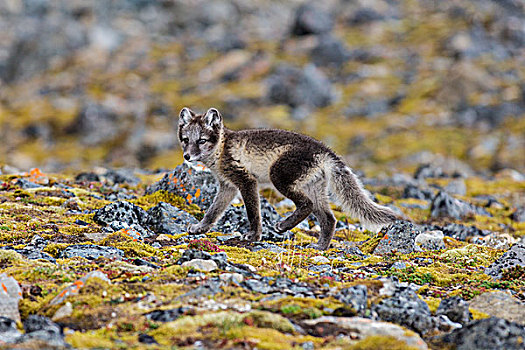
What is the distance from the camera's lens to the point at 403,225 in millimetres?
17062

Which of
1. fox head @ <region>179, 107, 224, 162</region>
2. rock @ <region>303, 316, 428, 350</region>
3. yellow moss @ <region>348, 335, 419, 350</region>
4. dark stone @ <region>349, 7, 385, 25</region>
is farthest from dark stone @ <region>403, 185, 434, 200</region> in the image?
dark stone @ <region>349, 7, 385, 25</region>

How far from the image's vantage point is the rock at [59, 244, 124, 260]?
13.6 m

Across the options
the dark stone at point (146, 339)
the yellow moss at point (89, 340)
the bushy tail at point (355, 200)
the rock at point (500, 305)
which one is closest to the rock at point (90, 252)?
the yellow moss at point (89, 340)

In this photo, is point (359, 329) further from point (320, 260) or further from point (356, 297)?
point (320, 260)

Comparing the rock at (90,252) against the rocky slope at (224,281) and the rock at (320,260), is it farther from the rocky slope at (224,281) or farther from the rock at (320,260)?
the rock at (320,260)

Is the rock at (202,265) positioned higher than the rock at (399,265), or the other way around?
the rock at (202,265)

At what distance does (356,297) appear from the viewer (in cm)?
1073

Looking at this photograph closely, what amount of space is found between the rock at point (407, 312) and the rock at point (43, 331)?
19.2ft

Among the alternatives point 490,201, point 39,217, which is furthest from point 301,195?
point 490,201

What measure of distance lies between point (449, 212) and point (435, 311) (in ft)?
53.3

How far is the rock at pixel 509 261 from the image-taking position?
47.1 feet

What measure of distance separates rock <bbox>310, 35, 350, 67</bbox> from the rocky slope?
4007 inches

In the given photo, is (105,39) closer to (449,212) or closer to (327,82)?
(327,82)

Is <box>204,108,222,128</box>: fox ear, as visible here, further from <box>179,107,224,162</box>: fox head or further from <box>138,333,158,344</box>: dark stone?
<box>138,333,158,344</box>: dark stone
